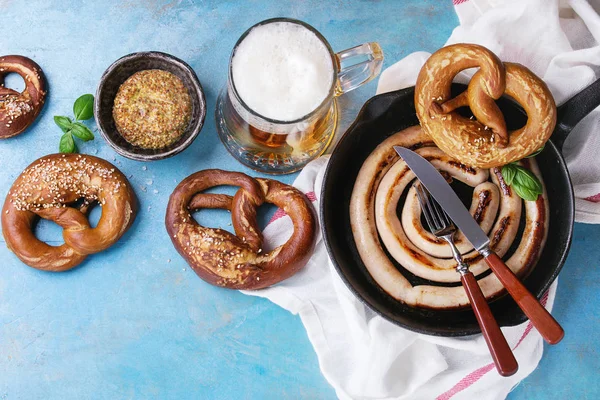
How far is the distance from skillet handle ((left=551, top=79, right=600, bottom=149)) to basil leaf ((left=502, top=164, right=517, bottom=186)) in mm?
168

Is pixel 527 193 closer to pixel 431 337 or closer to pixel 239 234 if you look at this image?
pixel 431 337

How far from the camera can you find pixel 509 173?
202cm

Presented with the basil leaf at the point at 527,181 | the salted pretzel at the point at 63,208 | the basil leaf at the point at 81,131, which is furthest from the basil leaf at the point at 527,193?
the basil leaf at the point at 81,131

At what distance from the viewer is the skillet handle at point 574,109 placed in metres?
1.96

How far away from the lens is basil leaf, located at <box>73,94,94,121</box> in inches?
89.0

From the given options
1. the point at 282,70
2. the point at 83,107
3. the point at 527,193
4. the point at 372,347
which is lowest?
the point at 372,347

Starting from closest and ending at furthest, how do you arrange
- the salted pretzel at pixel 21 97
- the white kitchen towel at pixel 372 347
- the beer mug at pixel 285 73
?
the beer mug at pixel 285 73 → the white kitchen towel at pixel 372 347 → the salted pretzel at pixel 21 97

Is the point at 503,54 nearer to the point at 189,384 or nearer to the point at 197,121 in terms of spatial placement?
the point at 197,121

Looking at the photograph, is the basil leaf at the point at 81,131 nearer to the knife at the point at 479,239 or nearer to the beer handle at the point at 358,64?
the beer handle at the point at 358,64

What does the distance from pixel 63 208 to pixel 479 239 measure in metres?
1.45

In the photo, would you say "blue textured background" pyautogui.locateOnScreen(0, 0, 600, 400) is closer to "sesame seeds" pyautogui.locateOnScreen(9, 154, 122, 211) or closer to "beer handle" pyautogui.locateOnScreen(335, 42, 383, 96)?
"sesame seeds" pyautogui.locateOnScreen(9, 154, 122, 211)

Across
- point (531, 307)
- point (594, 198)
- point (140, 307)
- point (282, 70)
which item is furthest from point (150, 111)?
point (594, 198)

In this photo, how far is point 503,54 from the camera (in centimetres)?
226

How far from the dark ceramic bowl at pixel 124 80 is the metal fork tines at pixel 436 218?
2.67 feet
